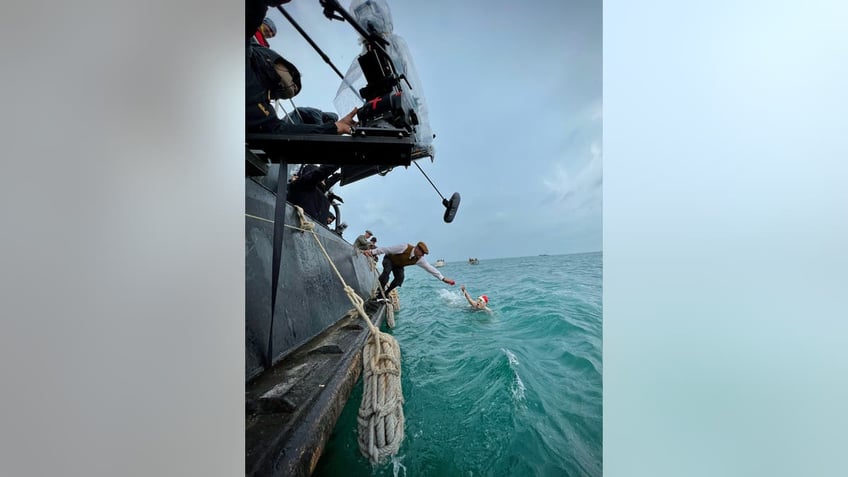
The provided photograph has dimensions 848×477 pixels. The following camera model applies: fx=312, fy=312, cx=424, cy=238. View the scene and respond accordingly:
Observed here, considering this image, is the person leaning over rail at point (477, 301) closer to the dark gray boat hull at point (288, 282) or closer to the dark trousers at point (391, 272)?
the dark trousers at point (391, 272)

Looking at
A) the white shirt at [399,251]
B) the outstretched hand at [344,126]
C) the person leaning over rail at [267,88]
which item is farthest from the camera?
the white shirt at [399,251]

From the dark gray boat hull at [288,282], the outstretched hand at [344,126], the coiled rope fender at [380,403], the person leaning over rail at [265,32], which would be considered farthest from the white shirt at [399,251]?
the person leaning over rail at [265,32]

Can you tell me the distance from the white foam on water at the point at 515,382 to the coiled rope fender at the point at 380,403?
47cm

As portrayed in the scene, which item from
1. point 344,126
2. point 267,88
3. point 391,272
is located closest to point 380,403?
point 391,272

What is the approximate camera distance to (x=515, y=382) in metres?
1.23

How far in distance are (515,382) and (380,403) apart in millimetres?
574

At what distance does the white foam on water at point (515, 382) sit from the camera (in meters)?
1.20

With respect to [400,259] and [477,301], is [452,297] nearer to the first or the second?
[477,301]

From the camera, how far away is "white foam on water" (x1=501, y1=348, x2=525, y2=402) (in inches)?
47.3

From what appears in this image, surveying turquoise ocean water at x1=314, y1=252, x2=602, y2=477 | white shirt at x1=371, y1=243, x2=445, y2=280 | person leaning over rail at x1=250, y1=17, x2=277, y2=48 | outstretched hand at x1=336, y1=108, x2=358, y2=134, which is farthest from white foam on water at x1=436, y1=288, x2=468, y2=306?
person leaning over rail at x1=250, y1=17, x2=277, y2=48
